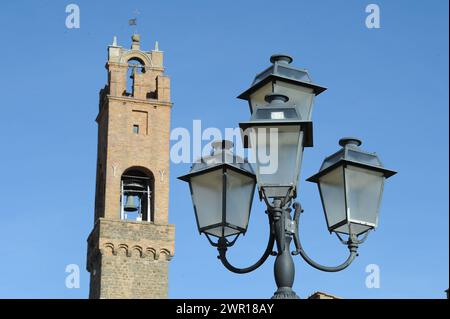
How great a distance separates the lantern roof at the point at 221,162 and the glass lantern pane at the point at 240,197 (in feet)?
0.16

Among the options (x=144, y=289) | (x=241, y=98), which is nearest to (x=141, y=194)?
(x=144, y=289)

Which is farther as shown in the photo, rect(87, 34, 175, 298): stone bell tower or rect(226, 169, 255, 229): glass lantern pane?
rect(87, 34, 175, 298): stone bell tower

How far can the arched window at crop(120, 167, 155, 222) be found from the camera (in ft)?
124

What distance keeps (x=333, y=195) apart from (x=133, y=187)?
3061cm

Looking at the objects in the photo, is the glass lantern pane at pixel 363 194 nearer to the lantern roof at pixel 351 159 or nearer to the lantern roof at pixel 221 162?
the lantern roof at pixel 351 159

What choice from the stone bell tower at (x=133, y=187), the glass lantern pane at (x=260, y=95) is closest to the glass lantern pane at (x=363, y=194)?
the glass lantern pane at (x=260, y=95)

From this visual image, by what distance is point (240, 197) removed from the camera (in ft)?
26.4

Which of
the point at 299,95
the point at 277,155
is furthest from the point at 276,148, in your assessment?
the point at 299,95

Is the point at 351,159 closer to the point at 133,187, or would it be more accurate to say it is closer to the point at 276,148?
the point at 276,148

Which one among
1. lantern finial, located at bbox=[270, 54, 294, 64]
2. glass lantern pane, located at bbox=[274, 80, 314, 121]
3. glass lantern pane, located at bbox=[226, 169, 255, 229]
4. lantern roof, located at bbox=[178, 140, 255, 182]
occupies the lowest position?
glass lantern pane, located at bbox=[226, 169, 255, 229]

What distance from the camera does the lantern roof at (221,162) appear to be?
802 centimetres

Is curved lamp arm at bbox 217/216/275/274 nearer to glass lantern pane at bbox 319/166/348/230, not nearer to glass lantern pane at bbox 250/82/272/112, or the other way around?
glass lantern pane at bbox 319/166/348/230

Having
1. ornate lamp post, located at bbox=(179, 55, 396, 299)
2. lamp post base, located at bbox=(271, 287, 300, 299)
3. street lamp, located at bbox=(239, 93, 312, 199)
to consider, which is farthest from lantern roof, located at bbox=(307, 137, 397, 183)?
lamp post base, located at bbox=(271, 287, 300, 299)
